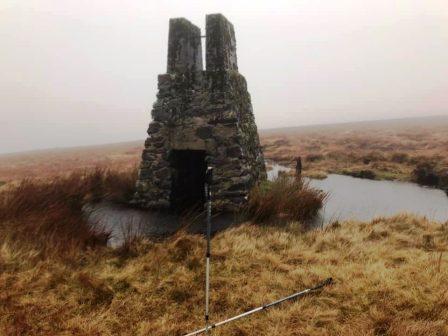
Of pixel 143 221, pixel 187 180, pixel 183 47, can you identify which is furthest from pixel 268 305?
pixel 183 47

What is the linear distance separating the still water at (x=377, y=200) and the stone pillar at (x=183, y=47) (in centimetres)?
557

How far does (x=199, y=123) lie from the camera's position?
10.2 metres

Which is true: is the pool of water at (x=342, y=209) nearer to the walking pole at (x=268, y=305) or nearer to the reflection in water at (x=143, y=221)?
the reflection in water at (x=143, y=221)

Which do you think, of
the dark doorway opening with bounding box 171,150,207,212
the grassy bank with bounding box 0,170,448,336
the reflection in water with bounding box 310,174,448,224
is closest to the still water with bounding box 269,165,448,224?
the reflection in water with bounding box 310,174,448,224

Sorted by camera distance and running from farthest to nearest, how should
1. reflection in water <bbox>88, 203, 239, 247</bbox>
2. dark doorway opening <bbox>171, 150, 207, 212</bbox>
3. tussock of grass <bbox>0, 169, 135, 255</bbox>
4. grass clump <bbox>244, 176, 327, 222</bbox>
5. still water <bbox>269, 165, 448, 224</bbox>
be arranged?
still water <bbox>269, 165, 448, 224</bbox>
dark doorway opening <bbox>171, 150, 207, 212</bbox>
grass clump <bbox>244, 176, 327, 222</bbox>
reflection in water <bbox>88, 203, 239, 247</bbox>
tussock of grass <bbox>0, 169, 135, 255</bbox>

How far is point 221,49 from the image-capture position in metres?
10.0

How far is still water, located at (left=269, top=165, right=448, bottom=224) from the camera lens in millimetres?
11578

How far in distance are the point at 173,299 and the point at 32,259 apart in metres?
2.56

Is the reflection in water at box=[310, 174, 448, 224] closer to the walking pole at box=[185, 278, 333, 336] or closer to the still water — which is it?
the still water

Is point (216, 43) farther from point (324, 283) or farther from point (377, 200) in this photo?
point (377, 200)

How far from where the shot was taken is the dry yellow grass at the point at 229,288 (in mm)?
4855

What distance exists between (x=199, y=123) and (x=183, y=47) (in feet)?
7.32

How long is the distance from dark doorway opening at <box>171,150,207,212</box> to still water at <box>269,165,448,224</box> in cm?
389

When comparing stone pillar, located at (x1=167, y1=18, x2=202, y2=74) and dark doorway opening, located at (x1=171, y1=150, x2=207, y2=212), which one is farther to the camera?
dark doorway opening, located at (x1=171, y1=150, x2=207, y2=212)
